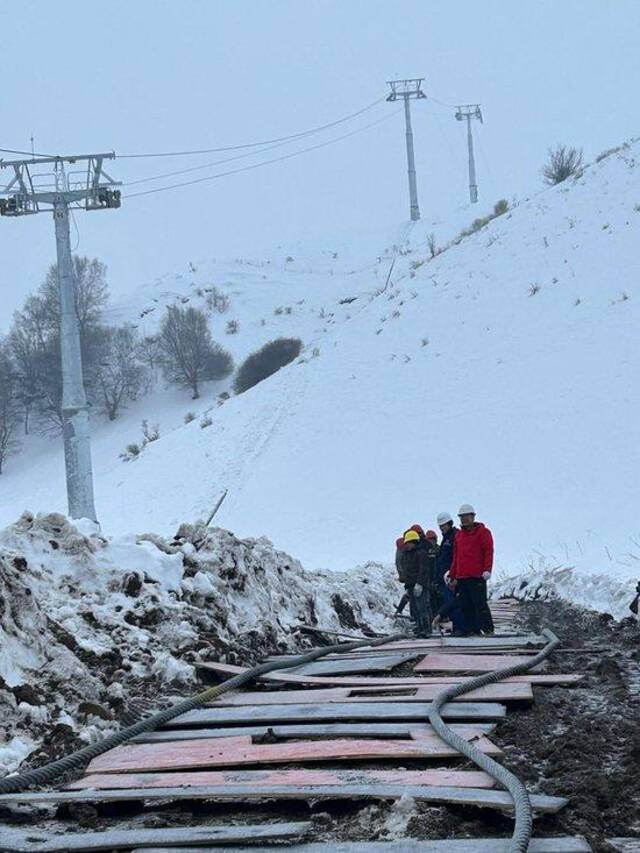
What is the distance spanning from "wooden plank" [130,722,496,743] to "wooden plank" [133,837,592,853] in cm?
203

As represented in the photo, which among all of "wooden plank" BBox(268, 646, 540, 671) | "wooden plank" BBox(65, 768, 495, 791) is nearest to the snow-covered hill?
"wooden plank" BBox(268, 646, 540, 671)

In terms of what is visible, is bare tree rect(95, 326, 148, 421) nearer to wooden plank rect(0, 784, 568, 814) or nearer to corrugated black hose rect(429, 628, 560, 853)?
corrugated black hose rect(429, 628, 560, 853)

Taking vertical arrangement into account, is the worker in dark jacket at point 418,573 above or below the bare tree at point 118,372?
below

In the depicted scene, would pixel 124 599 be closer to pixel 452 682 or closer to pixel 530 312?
pixel 452 682

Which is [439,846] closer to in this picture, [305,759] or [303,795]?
[303,795]

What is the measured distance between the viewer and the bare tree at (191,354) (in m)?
56.1

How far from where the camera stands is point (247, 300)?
2601 inches

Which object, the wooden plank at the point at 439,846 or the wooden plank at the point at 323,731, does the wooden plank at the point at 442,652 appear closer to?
the wooden plank at the point at 323,731

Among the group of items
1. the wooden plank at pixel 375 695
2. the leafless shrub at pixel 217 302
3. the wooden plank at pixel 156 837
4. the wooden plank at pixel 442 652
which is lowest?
the wooden plank at pixel 442 652

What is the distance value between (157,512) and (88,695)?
23893mm

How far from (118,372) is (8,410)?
5.67 meters

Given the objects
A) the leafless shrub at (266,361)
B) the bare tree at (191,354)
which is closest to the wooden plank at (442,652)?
the leafless shrub at (266,361)

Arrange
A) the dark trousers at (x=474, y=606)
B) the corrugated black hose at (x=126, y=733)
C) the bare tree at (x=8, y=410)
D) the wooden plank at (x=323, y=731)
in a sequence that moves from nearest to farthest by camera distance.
A: 1. the corrugated black hose at (x=126, y=733)
2. the wooden plank at (x=323, y=731)
3. the dark trousers at (x=474, y=606)
4. the bare tree at (x=8, y=410)

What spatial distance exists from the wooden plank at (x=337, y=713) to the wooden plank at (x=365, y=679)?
988mm
